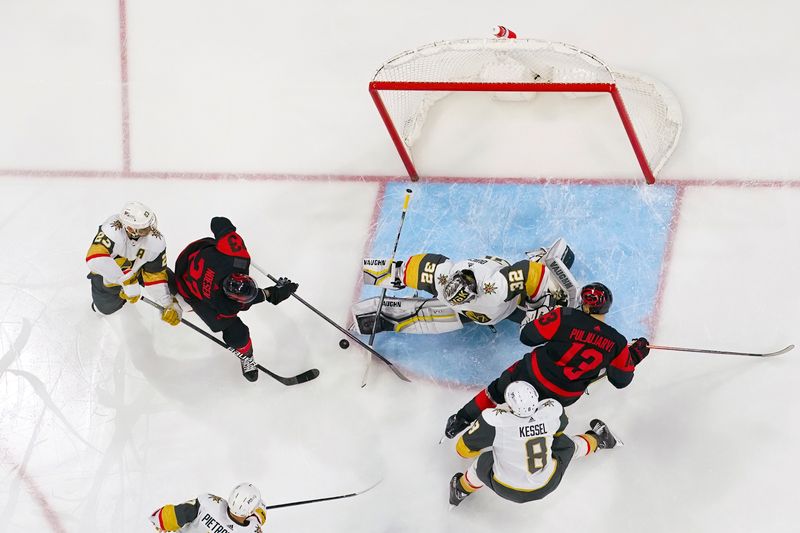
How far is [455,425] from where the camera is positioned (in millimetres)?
5223

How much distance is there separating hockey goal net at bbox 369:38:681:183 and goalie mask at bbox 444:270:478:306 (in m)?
0.99

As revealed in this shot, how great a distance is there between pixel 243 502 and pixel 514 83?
238 cm

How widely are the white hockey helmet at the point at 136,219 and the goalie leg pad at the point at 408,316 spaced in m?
1.16

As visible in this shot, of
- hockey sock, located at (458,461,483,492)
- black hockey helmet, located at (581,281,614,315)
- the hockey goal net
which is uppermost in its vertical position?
the hockey goal net

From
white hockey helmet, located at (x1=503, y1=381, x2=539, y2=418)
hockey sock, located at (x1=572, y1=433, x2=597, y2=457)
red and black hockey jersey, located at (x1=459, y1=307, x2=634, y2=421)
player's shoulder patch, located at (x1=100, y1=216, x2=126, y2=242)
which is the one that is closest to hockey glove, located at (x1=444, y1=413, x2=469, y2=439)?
red and black hockey jersey, located at (x1=459, y1=307, x2=634, y2=421)

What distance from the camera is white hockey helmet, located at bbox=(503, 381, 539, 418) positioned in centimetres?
451

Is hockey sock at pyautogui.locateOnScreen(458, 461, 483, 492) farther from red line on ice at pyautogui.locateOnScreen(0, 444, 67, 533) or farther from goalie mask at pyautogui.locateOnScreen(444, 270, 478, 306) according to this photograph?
red line on ice at pyautogui.locateOnScreen(0, 444, 67, 533)

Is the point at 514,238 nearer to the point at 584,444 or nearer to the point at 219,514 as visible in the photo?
the point at 584,444

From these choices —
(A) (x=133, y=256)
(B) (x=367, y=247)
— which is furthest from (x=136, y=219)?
(B) (x=367, y=247)

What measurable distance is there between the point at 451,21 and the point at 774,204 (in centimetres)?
216

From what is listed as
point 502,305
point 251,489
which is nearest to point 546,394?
point 502,305

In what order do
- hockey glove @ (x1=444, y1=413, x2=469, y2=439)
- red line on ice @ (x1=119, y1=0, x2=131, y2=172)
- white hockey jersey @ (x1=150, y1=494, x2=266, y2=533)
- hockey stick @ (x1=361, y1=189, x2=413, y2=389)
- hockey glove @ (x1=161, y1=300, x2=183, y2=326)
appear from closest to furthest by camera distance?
white hockey jersey @ (x1=150, y1=494, x2=266, y2=533), hockey glove @ (x1=444, y1=413, x2=469, y2=439), hockey glove @ (x1=161, y1=300, x2=183, y2=326), hockey stick @ (x1=361, y1=189, x2=413, y2=389), red line on ice @ (x1=119, y1=0, x2=131, y2=172)

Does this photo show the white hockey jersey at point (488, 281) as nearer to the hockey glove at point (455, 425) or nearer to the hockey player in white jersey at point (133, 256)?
the hockey glove at point (455, 425)

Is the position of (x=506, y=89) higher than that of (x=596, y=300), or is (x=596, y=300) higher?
(x=506, y=89)
